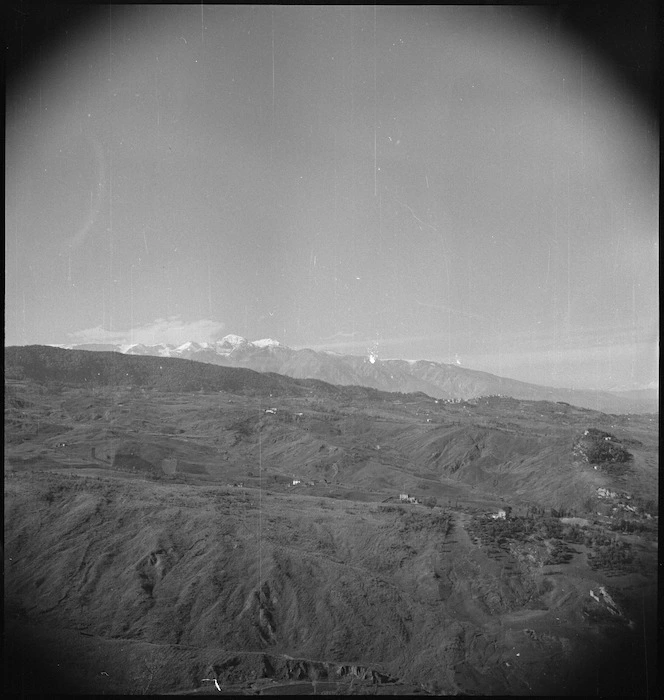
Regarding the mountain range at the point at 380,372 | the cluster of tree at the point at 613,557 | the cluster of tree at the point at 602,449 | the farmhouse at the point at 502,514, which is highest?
the mountain range at the point at 380,372

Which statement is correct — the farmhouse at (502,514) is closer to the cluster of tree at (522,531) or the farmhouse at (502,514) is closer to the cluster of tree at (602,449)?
the cluster of tree at (522,531)

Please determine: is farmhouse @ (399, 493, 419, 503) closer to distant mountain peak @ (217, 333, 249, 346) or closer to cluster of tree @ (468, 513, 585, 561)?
cluster of tree @ (468, 513, 585, 561)

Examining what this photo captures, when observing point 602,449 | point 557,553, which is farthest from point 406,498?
point 602,449

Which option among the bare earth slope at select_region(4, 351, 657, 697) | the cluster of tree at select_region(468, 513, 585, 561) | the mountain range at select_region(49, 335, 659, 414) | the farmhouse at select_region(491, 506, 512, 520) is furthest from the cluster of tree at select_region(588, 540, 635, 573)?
the mountain range at select_region(49, 335, 659, 414)

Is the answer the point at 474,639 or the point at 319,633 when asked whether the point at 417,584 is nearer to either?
the point at 474,639

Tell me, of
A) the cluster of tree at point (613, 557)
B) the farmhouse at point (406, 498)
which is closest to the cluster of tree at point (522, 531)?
the cluster of tree at point (613, 557)

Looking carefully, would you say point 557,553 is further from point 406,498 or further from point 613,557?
point 406,498

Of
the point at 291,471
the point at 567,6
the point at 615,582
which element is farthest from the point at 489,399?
the point at 567,6
